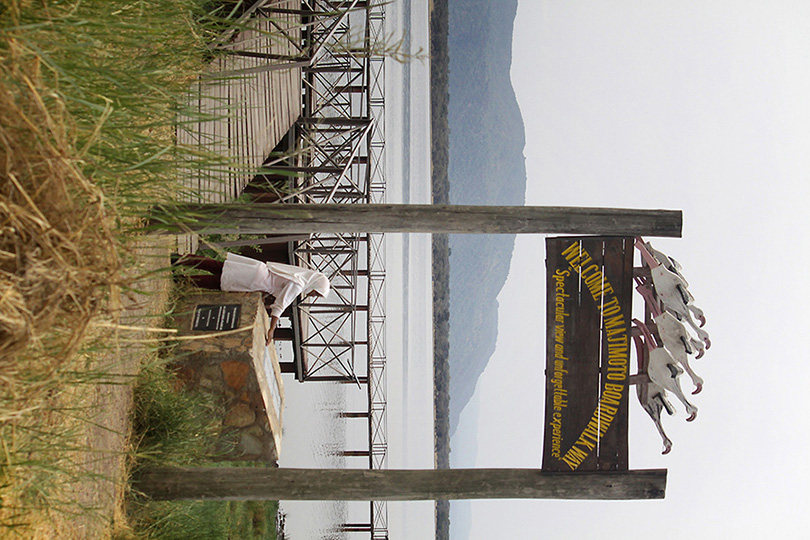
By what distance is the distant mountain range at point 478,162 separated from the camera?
1380 centimetres

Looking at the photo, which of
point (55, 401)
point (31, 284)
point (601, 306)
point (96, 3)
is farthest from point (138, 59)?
point (601, 306)

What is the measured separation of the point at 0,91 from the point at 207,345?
4596 mm

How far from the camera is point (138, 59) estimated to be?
3129mm

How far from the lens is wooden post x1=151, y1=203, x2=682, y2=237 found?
4.01 meters

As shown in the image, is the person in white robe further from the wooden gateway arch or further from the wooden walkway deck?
the wooden gateway arch

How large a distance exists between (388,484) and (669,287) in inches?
92.5

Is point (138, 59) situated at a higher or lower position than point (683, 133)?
lower

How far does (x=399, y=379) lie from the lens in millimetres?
13344

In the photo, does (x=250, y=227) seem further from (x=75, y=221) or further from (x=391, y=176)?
(x=391, y=176)

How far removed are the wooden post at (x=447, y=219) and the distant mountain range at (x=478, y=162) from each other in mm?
8566

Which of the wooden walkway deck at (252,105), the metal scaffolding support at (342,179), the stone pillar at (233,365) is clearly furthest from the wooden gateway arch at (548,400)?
the metal scaffolding support at (342,179)

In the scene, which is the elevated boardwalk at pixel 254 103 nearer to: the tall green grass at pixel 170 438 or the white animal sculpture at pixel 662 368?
the tall green grass at pixel 170 438

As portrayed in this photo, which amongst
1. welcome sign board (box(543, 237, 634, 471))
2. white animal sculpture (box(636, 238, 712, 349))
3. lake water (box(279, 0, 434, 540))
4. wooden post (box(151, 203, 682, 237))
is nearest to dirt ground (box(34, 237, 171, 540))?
wooden post (box(151, 203, 682, 237))

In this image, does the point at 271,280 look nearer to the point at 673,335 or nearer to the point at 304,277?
the point at 304,277
